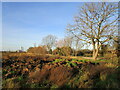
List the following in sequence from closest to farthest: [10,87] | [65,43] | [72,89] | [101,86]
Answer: [10,87]
[72,89]
[101,86]
[65,43]

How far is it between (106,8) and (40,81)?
14.7 metres

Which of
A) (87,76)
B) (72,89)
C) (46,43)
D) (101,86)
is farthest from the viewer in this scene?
(46,43)

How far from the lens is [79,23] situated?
15273 mm

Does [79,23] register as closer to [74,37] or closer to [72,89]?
[74,37]

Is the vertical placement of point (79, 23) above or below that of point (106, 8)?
below

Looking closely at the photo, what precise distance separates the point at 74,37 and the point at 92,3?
5963 mm

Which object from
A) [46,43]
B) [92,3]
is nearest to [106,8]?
[92,3]

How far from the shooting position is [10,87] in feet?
9.05

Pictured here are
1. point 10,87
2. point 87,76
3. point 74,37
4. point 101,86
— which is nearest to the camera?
point 10,87

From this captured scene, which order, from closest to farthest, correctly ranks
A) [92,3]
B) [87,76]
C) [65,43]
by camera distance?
[87,76]
[92,3]
[65,43]

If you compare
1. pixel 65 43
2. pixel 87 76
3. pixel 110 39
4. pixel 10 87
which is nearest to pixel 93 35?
pixel 110 39

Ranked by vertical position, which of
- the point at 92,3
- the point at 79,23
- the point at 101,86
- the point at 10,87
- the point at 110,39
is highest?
the point at 92,3

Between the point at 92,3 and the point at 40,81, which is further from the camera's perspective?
the point at 92,3

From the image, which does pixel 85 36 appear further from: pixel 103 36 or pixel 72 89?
pixel 72 89
